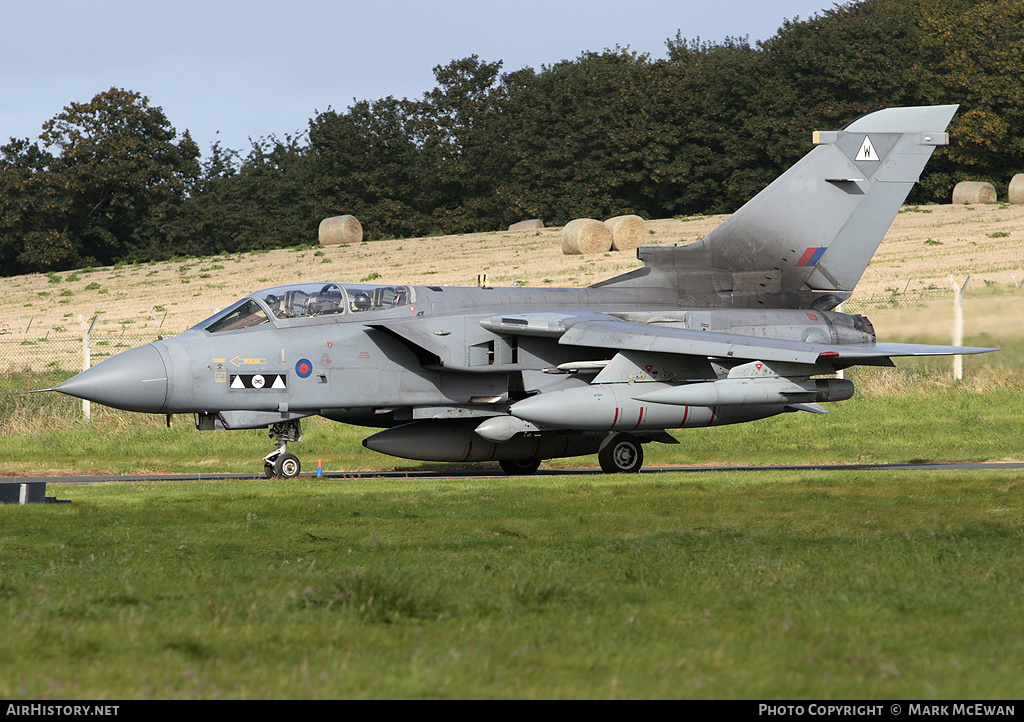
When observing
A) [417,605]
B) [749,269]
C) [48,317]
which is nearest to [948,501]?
[417,605]

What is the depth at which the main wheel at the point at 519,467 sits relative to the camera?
19.4m

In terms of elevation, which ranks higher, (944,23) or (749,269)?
(944,23)

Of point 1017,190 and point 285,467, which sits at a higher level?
point 1017,190

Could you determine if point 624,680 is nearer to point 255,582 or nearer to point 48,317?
point 255,582

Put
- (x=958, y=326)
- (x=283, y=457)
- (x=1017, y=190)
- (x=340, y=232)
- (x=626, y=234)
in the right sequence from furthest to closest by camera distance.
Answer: (x=340, y=232), (x=1017, y=190), (x=626, y=234), (x=958, y=326), (x=283, y=457)

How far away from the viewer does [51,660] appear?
5.49 m

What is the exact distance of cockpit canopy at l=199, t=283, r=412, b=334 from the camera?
17094mm

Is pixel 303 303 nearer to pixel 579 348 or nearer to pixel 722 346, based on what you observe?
pixel 579 348

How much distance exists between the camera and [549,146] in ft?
272

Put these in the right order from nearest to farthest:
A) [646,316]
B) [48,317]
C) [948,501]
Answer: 1. [948,501]
2. [646,316]
3. [48,317]

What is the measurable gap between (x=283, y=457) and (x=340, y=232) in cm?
5237

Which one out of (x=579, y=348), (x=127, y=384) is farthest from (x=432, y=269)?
(x=127, y=384)

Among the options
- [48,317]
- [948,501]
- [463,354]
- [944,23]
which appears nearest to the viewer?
[948,501]

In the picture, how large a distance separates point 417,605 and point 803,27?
76977 mm
